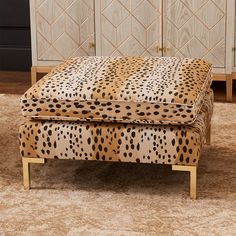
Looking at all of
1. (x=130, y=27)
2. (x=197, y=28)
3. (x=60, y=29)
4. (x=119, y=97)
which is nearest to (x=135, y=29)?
(x=130, y=27)

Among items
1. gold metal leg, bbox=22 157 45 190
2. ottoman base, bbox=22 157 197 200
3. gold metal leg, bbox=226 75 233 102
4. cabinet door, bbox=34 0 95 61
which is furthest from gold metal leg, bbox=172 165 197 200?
cabinet door, bbox=34 0 95 61

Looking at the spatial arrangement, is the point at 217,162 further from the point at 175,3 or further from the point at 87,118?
the point at 175,3

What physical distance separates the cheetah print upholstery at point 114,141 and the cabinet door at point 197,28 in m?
1.44

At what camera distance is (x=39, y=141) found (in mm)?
2668

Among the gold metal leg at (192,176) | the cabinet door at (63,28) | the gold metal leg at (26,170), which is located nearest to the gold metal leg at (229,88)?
the cabinet door at (63,28)

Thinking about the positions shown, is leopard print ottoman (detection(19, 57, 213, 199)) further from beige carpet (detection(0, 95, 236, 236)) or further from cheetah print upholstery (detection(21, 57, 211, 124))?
beige carpet (detection(0, 95, 236, 236))

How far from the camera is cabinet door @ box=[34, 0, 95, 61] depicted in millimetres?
4199

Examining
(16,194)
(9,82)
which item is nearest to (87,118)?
(16,194)

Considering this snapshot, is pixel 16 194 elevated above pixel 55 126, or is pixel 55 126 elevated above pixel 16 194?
pixel 55 126

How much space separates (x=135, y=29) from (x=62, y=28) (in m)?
0.47

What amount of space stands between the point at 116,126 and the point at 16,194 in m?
0.49

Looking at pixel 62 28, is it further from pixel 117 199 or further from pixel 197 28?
pixel 117 199

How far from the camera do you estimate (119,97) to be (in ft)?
8.45

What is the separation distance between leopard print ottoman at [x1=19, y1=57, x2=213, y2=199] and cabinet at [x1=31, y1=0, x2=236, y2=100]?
137cm
